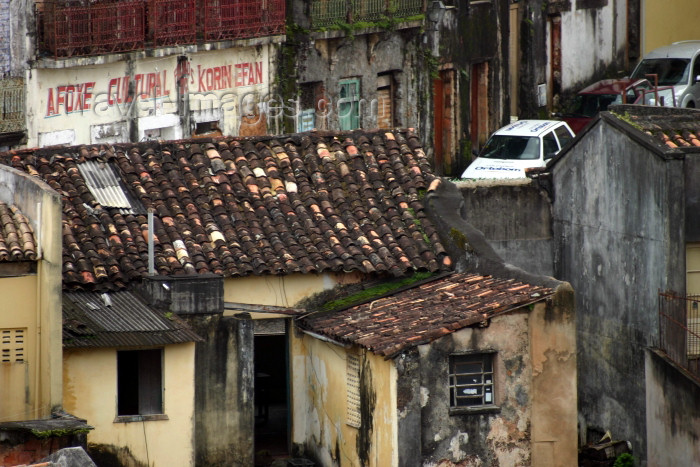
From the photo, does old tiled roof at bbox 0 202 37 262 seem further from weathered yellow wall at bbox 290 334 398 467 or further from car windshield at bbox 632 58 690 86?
car windshield at bbox 632 58 690 86

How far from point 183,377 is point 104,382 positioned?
1102 mm

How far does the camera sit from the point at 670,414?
28344mm

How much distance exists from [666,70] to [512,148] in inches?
314

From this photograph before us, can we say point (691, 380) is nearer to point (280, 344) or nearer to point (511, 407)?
point (511, 407)

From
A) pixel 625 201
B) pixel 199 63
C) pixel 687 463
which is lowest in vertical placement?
pixel 687 463

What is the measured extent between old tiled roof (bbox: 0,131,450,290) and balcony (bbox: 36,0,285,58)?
6650 millimetres

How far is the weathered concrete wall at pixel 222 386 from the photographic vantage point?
26.0 metres

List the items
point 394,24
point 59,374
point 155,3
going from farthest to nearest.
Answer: point 394,24 → point 155,3 → point 59,374

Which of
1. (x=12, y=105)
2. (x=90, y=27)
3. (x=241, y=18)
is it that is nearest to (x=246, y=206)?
(x=12, y=105)

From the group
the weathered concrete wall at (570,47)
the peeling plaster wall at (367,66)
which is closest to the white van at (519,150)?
the peeling plaster wall at (367,66)

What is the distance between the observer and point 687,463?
27.8m

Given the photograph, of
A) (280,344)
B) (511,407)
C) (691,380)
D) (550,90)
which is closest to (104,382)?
(280,344)

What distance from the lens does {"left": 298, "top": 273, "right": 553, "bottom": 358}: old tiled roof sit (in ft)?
81.0

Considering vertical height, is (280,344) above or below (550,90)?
below
